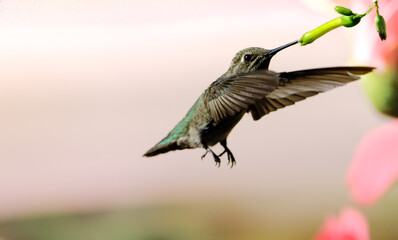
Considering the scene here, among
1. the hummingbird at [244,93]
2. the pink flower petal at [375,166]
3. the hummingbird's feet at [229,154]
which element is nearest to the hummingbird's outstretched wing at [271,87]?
the hummingbird at [244,93]

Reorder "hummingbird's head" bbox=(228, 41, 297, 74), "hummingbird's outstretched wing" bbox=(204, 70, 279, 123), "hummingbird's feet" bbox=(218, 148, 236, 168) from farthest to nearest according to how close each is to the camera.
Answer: "hummingbird's feet" bbox=(218, 148, 236, 168) → "hummingbird's head" bbox=(228, 41, 297, 74) → "hummingbird's outstretched wing" bbox=(204, 70, 279, 123)

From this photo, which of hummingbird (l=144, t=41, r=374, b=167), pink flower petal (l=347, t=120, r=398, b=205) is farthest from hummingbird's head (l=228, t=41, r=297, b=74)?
pink flower petal (l=347, t=120, r=398, b=205)

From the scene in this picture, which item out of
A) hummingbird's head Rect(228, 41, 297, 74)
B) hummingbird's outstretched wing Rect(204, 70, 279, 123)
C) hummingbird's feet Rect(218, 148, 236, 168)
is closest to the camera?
hummingbird's outstretched wing Rect(204, 70, 279, 123)

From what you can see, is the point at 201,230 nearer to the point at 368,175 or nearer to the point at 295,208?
the point at 295,208

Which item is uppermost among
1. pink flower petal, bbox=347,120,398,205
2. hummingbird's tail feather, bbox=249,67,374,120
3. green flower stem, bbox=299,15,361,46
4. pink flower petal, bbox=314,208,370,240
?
green flower stem, bbox=299,15,361,46

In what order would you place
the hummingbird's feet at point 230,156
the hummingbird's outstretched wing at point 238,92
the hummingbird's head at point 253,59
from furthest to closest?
the hummingbird's feet at point 230,156, the hummingbird's head at point 253,59, the hummingbird's outstretched wing at point 238,92

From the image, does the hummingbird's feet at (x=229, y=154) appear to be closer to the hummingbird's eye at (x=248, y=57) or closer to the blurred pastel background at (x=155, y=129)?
the blurred pastel background at (x=155, y=129)

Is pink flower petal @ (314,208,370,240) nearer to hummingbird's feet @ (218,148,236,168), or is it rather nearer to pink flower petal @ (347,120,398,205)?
pink flower petal @ (347,120,398,205)

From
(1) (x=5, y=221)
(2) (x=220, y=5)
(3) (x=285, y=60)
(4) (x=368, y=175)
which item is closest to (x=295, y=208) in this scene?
(4) (x=368, y=175)
